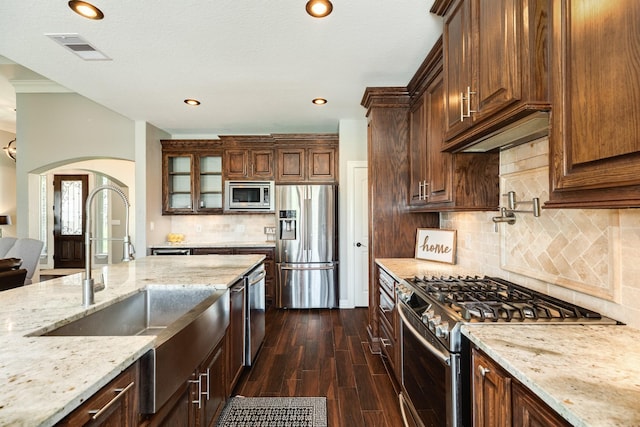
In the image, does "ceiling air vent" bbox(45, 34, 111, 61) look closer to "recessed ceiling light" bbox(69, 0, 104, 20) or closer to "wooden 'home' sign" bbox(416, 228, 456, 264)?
"recessed ceiling light" bbox(69, 0, 104, 20)

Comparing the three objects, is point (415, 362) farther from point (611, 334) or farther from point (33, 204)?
point (33, 204)

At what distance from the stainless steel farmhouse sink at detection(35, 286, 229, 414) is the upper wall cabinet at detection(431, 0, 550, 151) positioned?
159cm

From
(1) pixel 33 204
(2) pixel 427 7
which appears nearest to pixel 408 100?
(2) pixel 427 7

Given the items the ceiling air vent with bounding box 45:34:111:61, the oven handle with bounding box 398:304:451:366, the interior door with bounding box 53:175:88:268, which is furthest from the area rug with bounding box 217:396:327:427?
the interior door with bounding box 53:175:88:268

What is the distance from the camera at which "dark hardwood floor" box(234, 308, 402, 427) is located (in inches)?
80.9

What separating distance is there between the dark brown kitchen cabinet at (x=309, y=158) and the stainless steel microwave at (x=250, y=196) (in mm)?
387

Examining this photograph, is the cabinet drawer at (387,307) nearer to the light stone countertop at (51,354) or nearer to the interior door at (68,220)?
the light stone countertop at (51,354)

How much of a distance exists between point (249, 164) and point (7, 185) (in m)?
5.77

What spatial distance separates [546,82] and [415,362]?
144cm

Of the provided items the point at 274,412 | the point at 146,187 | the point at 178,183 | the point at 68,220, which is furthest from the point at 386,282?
the point at 68,220

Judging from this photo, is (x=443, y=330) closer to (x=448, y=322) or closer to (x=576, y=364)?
(x=448, y=322)

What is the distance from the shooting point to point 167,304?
1.86 meters

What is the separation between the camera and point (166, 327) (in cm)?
152

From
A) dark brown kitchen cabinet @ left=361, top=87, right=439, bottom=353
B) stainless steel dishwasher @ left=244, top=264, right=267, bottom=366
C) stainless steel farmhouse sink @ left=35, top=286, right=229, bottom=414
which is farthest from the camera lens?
dark brown kitchen cabinet @ left=361, top=87, right=439, bottom=353
